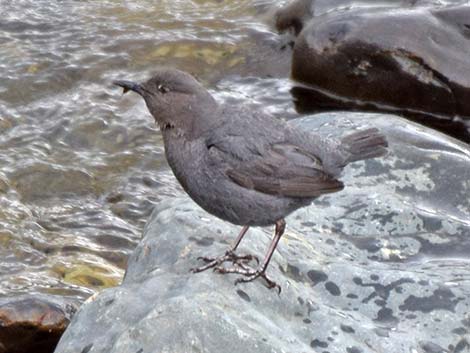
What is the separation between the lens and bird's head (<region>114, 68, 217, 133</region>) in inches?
170

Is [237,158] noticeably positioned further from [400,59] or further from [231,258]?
[400,59]

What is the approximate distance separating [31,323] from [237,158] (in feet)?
4.61

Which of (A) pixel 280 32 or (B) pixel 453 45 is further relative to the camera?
(A) pixel 280 32

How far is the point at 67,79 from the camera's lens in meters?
8.08

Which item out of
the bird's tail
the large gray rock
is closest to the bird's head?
the large gray rock

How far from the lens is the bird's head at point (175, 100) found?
432 cm

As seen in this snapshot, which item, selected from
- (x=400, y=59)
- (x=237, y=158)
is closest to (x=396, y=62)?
(x=400, y=59)

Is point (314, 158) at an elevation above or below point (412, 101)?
above

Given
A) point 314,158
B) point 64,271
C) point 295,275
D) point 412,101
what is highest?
point 314,158

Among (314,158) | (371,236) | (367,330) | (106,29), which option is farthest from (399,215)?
(106,29)

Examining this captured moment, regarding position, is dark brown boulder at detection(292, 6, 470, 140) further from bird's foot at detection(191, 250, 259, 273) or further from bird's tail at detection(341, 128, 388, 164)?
bird's foot at detection(191, 250, 259, 273)

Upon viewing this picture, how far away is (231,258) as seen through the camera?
411 cm

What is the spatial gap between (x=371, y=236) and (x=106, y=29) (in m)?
4.91

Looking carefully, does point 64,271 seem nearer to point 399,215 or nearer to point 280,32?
point 399,215
